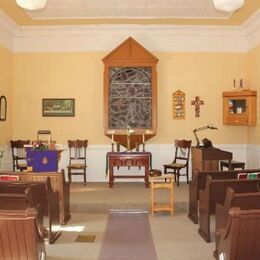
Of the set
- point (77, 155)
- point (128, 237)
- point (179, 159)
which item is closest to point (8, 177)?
point (128, 237)

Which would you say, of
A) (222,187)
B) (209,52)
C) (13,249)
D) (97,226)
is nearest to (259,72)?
(209,52)

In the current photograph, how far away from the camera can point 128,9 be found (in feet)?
27.4

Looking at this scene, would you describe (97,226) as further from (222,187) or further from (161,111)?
(161,111)

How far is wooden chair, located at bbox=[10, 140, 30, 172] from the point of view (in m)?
9.09

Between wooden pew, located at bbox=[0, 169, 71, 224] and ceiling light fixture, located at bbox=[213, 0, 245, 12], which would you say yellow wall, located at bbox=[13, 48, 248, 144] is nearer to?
wooden pew, located at bbox=[0, 169, 71, 224]


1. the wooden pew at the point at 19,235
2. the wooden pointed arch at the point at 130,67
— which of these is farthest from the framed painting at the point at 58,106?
the wooden pew at the point at 19,235

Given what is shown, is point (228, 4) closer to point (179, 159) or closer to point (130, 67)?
point (130, 67)

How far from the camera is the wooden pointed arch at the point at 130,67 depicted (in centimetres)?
938

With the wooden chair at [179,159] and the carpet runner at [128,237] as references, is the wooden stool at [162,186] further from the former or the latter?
the wooden chair at [179,159]

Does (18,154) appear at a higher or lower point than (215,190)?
higher

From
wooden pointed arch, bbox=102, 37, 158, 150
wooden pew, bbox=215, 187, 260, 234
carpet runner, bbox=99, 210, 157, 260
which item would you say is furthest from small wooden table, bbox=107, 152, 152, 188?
wooden pew, bbox=215, 187, 260, 234

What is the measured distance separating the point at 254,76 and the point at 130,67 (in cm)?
284

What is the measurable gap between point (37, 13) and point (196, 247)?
6.02 m

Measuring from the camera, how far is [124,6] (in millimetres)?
8172
